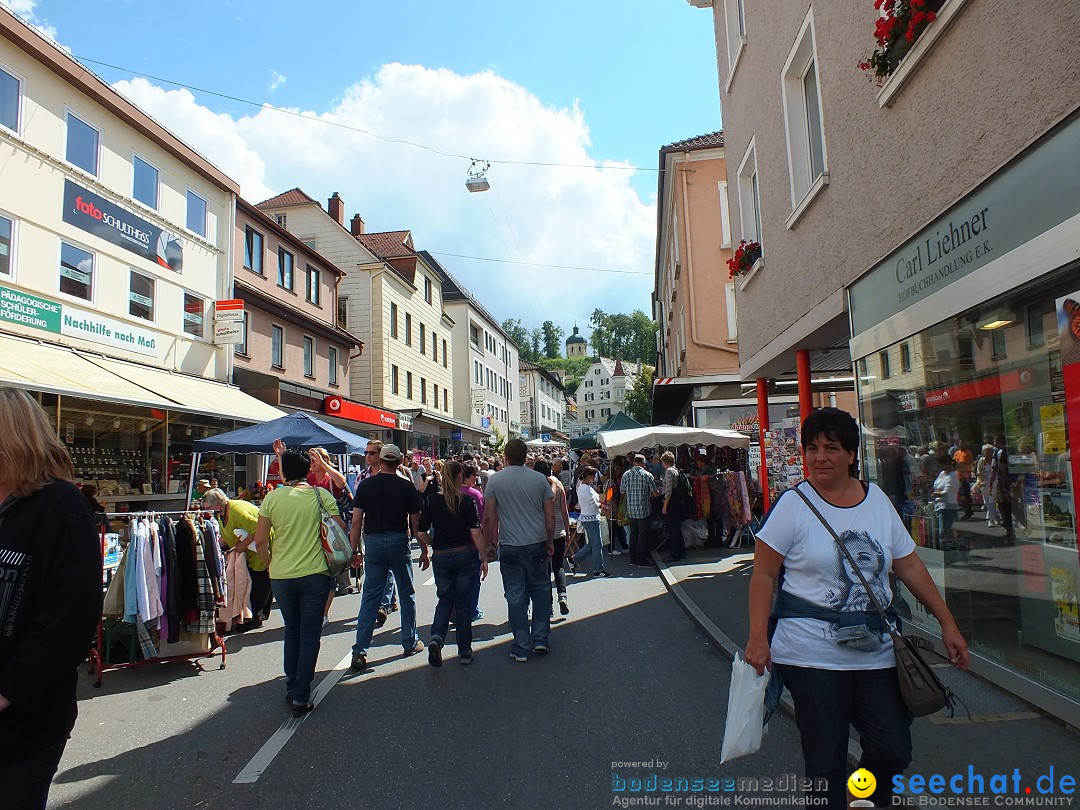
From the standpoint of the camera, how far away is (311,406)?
922 inches

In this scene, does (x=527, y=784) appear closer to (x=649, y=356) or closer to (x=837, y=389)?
(x=837, y=389)

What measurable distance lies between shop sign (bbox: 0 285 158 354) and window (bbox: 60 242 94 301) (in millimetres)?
405

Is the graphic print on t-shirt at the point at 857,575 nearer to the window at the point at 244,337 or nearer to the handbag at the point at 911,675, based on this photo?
the handbag at the point at 911,675

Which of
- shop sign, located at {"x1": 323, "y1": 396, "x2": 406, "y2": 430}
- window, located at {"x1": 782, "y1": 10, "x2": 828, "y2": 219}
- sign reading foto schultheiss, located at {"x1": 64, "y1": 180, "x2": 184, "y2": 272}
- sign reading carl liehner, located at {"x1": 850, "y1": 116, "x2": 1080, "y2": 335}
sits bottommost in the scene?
sign reading carl liehner, located at {"x1": 850, "y1": 116, "x2": 1080, "y2": 335}

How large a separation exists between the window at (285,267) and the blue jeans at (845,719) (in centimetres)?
2304

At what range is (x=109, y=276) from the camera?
1478 centimetres

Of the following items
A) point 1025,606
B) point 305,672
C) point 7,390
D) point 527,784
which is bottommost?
point 527,784

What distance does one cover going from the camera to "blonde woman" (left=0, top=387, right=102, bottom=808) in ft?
6.37

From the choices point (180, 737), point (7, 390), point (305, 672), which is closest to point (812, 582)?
point (7, 390)

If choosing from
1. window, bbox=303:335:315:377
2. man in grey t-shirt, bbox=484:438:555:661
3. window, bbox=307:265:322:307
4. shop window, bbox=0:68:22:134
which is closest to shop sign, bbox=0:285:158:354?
shop window, bbox=0:68:22:134

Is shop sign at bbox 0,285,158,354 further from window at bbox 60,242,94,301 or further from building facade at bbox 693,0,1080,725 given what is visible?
building facade at bbox 693,0,1080,725

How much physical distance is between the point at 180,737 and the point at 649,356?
372 feet

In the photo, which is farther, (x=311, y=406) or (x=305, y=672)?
(x=311, y=406)

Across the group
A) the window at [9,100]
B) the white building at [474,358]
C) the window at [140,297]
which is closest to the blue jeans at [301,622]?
the window at [9,100]
